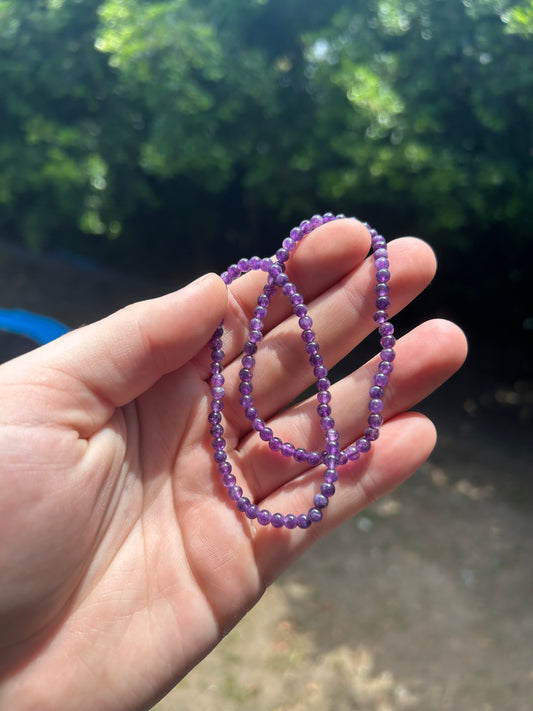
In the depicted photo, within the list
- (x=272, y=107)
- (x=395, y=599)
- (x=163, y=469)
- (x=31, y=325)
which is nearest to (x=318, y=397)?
(x=163, y=469)

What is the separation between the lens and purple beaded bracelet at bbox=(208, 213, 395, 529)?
1931 millimetres

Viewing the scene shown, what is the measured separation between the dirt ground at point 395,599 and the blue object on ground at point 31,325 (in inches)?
3.2

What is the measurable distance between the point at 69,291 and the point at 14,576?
2.27 m

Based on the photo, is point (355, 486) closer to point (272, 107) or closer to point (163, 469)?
point (163, 469)

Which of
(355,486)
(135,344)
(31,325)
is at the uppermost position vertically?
(135,344)

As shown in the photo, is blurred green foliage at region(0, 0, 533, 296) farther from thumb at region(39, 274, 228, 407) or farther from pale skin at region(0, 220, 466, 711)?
thumb at region(39, 274, 228, 407)

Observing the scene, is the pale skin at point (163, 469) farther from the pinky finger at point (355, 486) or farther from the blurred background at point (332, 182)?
the blurred background at point (332, 182)

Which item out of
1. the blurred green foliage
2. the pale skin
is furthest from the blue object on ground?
the pale skin

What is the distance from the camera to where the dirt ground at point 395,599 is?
112 inches

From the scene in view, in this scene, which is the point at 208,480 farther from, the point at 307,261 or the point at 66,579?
the point at 307,261

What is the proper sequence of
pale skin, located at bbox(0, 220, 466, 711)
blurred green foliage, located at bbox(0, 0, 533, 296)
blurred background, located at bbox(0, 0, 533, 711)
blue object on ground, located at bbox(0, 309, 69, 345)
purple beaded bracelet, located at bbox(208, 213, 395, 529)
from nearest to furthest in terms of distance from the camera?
pale skin, located at bbox(0, 220, 466, 711)
purple beaded bracelet, located at bbox(208, 213, 395, 529)
blue object on ground, located at bbox(0, 309, 69, 345)
blurred background, located at bbox(0, 0, 533, 711)
blurred green foliage, located at bbox(0, 0, 533, 296)

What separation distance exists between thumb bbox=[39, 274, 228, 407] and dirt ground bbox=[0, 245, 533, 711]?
0.95 m

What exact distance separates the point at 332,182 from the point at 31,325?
1833 millimetres

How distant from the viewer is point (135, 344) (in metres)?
1.75
